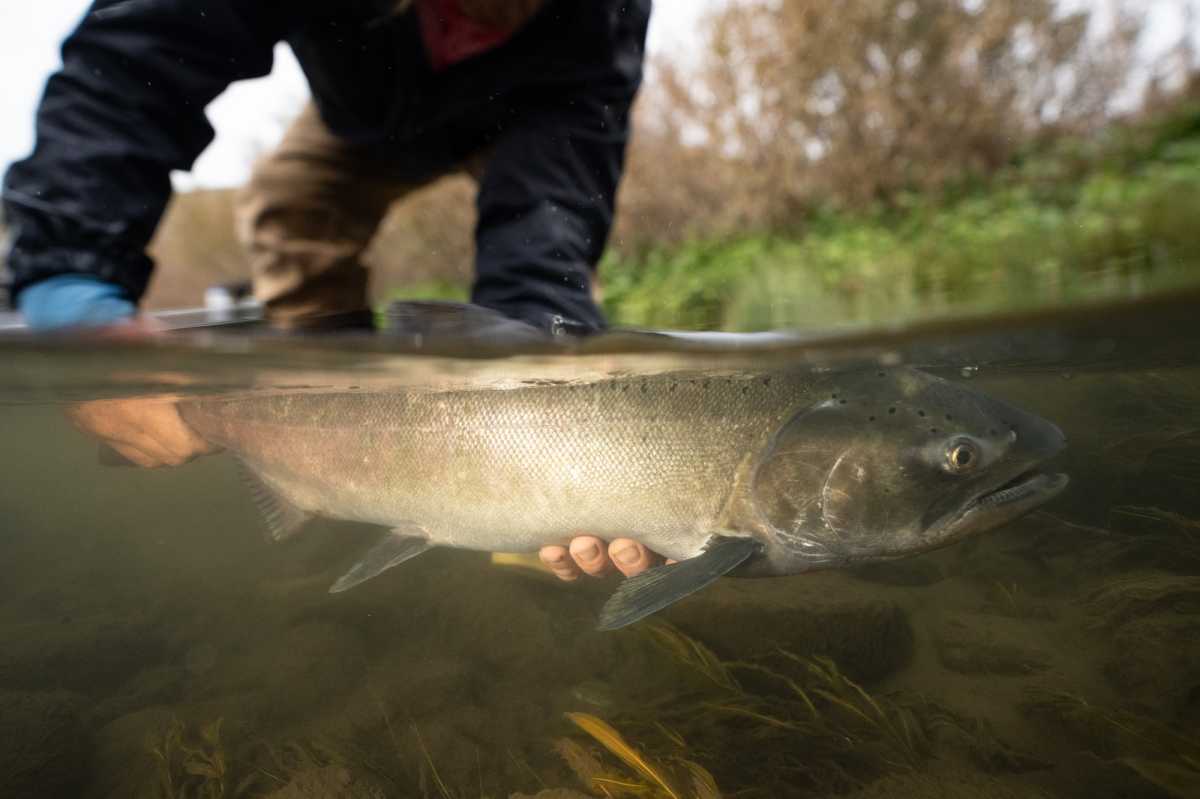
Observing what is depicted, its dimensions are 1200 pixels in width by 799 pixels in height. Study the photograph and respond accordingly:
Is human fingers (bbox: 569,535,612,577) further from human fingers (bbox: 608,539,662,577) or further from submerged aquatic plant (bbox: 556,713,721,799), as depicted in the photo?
submerged aquatic plant (bbox: 556,713,721,799)

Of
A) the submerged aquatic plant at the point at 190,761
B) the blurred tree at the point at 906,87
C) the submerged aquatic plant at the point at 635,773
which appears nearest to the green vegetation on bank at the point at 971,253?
the blurred tree at the point at 906,87

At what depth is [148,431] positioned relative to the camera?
3863 millimetres

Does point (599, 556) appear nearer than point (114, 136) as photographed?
No

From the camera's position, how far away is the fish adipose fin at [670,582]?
2.32 m

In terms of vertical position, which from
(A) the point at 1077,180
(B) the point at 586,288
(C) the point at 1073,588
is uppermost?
(A) the point at 1077,180

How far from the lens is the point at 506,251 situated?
3648 millimetres

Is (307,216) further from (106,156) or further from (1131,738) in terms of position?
(1131,738)

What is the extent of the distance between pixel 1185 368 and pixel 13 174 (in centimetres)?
573

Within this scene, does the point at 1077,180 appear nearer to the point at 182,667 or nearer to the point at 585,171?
the point at 585,171

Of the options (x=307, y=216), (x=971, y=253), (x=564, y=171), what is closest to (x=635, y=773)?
(x=564, y=171)

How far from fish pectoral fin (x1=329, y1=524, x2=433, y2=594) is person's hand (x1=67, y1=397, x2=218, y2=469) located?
127 cm

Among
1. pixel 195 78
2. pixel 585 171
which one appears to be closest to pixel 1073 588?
pixel 585 171

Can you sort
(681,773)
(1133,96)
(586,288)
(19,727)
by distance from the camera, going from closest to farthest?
(681,773)
(19,727)
(586,288)
(1133,96)

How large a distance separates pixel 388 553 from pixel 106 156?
180 centimetres
